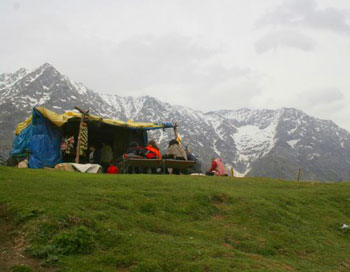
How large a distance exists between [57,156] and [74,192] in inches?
589

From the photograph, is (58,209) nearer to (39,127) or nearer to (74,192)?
(74,192)

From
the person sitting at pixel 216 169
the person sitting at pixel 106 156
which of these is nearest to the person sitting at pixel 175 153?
the person sitting at pixel 216 169

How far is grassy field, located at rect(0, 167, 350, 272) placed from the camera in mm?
8852

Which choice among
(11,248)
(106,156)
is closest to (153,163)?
(106,156)

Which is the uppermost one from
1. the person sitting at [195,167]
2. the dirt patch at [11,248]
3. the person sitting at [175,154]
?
the person sitting at [175,154]

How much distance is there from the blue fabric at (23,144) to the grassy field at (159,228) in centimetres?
1105

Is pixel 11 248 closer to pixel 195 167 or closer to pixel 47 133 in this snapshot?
pixel 47 133

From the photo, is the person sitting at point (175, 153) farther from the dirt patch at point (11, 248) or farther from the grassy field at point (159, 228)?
the dirt patch at point (11, 248)

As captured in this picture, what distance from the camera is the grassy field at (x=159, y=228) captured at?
8.85 m

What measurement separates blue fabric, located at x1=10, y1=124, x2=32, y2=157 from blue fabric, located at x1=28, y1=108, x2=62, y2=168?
0.77 meters

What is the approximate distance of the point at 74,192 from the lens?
1288 centimetres

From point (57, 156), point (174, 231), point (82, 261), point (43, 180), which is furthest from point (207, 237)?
point (57, 156)

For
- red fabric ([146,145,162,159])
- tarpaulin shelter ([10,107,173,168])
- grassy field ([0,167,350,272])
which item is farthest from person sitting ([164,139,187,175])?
grassy field ([0,167,350,272])

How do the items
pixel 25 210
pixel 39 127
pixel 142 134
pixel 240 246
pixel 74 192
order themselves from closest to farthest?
pixel 25 210
pixel 240 246
pixel 74 192
pixel 39 127
pixel 142 134
